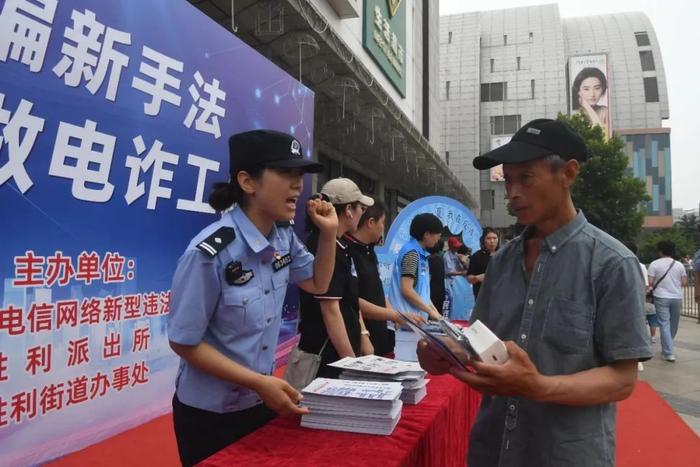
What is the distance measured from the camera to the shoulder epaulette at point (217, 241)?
1.30 m

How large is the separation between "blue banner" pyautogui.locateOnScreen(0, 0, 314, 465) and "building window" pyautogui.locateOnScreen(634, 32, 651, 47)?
183 feet

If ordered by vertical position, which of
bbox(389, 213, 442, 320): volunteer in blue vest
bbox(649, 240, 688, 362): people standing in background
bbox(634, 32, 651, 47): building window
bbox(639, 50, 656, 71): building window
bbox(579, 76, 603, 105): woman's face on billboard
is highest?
bbox(634, 32, 651, 47): building window

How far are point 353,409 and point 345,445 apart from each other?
12 cm

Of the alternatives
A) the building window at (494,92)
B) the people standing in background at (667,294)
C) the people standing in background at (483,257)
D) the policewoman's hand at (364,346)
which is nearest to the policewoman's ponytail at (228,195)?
the policewoman's hand at (364,346)

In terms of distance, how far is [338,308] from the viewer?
2264 mm

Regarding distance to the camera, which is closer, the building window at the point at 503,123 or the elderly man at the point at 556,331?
the elderly man at the point at 556,331

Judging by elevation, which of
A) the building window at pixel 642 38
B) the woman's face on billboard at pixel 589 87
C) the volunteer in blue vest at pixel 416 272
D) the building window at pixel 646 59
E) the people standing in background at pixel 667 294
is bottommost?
the people standing in background at pixel 667 294

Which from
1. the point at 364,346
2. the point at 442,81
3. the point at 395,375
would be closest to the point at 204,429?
the point at 395,375

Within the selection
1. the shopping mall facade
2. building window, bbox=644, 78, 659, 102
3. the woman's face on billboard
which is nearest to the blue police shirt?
the shopping mall facade

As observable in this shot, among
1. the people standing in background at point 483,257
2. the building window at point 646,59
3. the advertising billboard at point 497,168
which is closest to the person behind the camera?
the people standing in background at point 483,257

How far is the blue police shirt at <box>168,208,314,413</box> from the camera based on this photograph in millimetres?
1281

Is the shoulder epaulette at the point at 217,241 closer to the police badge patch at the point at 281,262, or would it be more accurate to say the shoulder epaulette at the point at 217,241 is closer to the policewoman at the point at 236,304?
the policewoman at the point at 236,304

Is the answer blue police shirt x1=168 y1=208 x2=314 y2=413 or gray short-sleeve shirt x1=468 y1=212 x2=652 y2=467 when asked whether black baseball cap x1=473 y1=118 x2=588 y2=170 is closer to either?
gray short-sleeve shirt x1=468 y1=212 x2=652 y2=467

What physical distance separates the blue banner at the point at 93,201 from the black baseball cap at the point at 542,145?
2.01 metres
